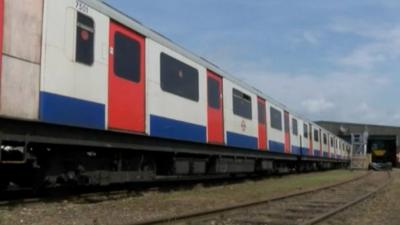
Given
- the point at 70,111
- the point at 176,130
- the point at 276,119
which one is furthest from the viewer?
the point at 276,119

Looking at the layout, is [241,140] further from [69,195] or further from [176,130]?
[69,195]

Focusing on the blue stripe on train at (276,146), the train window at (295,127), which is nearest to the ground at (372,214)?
the blue stripe on train at (276,146)

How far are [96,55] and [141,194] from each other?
12.9 feet

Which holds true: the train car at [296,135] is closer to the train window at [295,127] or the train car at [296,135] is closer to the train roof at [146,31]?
the train window at [295,127]

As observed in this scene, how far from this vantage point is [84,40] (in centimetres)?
1130

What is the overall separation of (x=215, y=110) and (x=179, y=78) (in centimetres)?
289

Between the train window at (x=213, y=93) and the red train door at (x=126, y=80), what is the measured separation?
466 cm

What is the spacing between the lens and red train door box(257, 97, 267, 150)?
77.7 feet

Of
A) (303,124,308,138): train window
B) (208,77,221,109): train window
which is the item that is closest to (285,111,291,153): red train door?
(303,124,308,138): train window

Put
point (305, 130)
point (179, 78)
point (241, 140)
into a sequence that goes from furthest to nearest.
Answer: point (305, 130), point (241, 140), point (179, 78)

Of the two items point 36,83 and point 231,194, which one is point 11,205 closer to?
point 36,83

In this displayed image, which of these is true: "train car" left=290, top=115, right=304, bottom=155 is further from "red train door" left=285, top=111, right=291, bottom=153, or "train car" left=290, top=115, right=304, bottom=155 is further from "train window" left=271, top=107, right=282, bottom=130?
"train window" left=271, top=107, right=282, bottom=130

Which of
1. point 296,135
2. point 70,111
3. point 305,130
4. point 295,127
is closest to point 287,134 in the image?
point 296,135

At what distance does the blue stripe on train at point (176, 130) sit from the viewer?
45.6 feet
